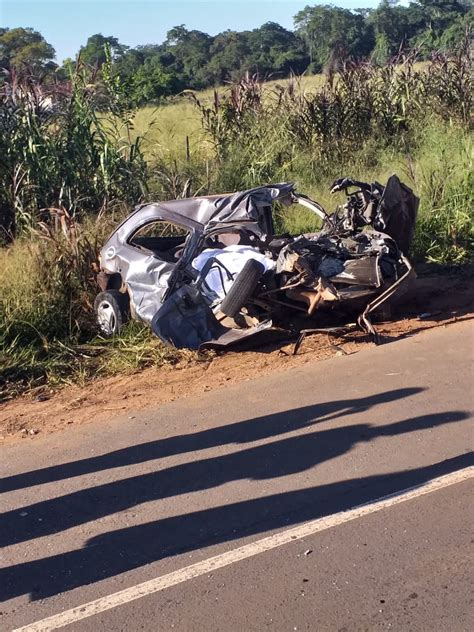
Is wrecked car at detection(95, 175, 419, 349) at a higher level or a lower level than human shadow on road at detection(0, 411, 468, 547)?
higher

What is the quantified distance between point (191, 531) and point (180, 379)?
2.73m

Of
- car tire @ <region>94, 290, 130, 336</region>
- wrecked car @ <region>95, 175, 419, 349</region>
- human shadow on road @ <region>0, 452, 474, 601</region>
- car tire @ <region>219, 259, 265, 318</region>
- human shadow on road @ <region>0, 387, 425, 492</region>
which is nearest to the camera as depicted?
human shadow on road @ <region>0, 452, 474, 601</region>

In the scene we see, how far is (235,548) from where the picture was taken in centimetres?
395

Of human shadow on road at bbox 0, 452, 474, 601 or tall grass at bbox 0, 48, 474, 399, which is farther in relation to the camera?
tall grass at bbox 0, 48, 474, 399

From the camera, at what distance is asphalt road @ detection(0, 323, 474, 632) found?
349 cm

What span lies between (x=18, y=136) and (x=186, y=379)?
5043mm

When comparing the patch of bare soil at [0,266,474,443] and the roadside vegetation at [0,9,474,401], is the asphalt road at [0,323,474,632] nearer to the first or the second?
the patch of bare soil at [0,266,474,443]

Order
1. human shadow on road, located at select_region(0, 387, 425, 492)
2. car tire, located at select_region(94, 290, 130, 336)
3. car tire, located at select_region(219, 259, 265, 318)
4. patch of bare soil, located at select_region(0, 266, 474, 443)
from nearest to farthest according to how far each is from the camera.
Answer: human shadow on road, located at select_region(0, 387, 425, 492) → patch of bare soil, located at select_region(0, 266, 474, 443) → car tire, located at select_region(219, 259, 265, 318) → car tire, located at select_region(94, 290, 130, 336)

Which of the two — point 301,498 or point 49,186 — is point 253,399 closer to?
point 301,498

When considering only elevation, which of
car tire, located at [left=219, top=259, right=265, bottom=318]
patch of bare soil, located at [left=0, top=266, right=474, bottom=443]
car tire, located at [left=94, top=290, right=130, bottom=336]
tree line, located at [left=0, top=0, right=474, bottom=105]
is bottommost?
patch of bare soil, located at [left=0, top=266, right=474, bottom=443]

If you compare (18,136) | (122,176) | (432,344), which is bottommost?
(432,344)

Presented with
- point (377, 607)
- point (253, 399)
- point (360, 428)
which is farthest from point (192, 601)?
point (253, 399)

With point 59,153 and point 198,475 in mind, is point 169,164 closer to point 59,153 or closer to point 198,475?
point 59,153

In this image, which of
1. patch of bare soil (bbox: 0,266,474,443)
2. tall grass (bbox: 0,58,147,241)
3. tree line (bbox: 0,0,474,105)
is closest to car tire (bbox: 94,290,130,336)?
patch of bare soil (bbox: 0,266,474,443)
